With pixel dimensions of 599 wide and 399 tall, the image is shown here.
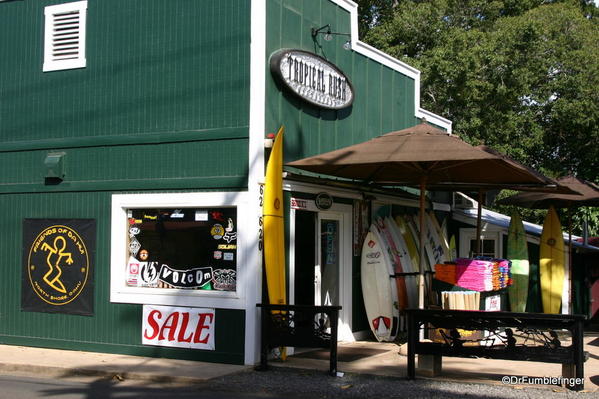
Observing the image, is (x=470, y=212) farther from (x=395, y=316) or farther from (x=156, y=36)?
(x=156, y=36)

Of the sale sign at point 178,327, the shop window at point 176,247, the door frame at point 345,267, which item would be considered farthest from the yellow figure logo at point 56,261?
the door frame at point 345,267

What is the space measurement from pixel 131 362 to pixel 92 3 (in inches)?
211

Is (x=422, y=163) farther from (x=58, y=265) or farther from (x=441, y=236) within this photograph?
(x=58, y=265)

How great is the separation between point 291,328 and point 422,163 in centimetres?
284

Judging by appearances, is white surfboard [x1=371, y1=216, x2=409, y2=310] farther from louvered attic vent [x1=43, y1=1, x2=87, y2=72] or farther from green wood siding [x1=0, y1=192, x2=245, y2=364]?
louvered attic vent [x1=43, y1=1, x2=87, y2=72]

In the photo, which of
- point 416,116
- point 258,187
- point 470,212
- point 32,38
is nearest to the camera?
point 258,187

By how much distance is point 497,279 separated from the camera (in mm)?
11859

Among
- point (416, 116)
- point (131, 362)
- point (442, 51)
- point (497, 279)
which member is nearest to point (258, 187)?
point (131, 362)

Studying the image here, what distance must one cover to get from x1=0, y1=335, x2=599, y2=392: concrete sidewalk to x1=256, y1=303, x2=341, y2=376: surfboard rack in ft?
1.16

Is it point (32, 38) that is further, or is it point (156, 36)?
point (32, 38)

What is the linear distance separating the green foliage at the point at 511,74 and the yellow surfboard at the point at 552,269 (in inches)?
298

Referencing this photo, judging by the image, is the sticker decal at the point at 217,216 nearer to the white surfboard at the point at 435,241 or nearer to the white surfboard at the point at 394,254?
the white surfboard at the point at 394,254

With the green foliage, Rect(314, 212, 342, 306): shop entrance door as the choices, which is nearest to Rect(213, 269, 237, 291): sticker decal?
Rect(314, 212, 342, 306): shop entrance door

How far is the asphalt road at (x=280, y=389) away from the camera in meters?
8.55
